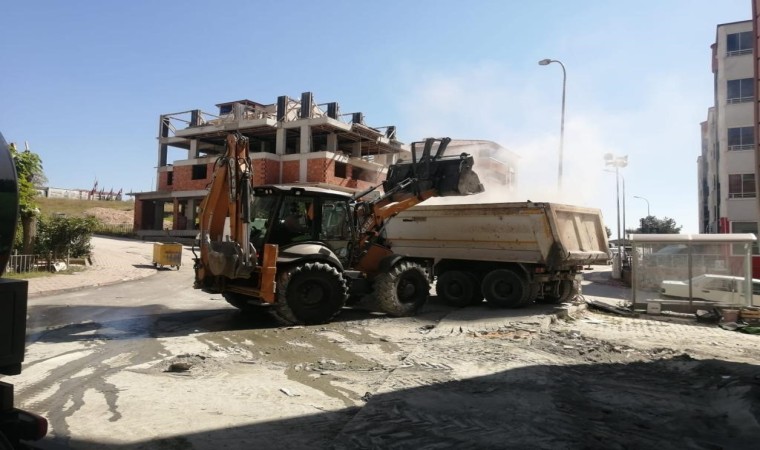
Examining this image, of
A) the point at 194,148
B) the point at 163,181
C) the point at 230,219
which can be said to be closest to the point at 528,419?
the point at 230,219

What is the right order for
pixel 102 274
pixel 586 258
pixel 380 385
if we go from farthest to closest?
pixel 102 274, pixel 586 258, pixel 380 385

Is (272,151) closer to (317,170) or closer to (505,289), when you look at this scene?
(317,170)

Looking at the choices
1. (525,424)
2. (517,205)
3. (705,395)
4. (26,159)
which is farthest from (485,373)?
(26,159)

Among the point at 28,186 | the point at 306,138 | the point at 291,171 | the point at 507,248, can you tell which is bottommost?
the point at 507,248

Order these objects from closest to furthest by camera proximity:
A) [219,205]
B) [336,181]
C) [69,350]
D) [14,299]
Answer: [14,299] → [69,350] → [219,205] → [336,181]

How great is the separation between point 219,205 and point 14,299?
6240 millimetres

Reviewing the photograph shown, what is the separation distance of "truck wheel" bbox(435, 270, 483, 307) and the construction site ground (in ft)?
9.08

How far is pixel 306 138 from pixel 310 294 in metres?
28.8

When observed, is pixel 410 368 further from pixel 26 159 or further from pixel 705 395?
pixel 26 159

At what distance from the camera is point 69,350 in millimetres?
6605

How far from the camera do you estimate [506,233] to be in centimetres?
1190

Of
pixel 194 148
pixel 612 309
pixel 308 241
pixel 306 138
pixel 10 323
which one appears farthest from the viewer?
pixel 194 148

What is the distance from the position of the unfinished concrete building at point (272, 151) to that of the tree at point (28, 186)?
66.1ft

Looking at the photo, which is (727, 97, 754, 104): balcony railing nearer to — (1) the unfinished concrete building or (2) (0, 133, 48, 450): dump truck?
(1) the unfinished concrete building
